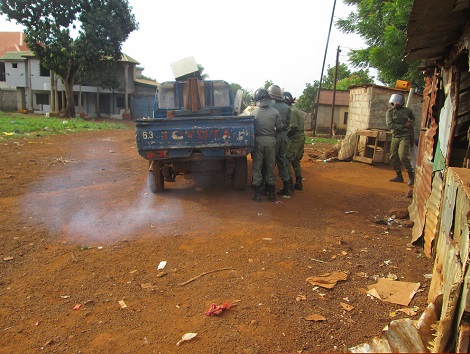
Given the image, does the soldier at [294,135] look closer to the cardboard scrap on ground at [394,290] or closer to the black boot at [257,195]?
the black boot at [257,195]

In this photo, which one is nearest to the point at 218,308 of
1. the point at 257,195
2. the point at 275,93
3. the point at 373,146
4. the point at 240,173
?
the point at 257,195

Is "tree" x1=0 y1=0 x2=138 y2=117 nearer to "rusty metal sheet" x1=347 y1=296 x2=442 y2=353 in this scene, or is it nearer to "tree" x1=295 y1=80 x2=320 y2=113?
"tree" x1=295 y1=80 x2=320 y2=113

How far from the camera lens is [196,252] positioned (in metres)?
4.39

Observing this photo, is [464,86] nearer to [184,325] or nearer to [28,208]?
[184,325]

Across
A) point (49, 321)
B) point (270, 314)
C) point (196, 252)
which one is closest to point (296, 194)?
point (196, 252)

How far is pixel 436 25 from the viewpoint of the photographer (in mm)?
3500

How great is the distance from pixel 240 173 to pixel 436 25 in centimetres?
407

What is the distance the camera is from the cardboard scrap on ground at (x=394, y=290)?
3379 mm

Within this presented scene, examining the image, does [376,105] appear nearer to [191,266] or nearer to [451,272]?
[191,266]

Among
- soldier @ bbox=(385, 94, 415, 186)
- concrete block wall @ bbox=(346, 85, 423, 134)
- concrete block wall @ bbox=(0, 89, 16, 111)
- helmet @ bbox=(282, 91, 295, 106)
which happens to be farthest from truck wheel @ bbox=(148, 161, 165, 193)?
concrete block wall @ bbox=(0, 89, 16, 111)

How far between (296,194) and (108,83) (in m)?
24.5

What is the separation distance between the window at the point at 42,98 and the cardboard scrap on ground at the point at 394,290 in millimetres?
34070

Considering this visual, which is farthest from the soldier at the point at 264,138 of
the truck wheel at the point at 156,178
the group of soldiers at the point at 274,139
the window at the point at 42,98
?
the window at the point at 42,98

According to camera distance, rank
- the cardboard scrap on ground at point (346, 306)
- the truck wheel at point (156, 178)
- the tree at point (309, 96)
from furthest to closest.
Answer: the tree at point (309, 96)
the truck wheel at point (156, 178)
the cardboard scrap on ground at point (346, 306)
